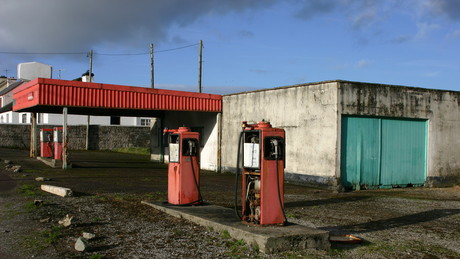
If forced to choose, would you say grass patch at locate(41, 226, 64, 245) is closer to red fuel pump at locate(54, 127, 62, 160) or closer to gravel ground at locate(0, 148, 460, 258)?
gravel ground at locate(0, 148, 460, 258)

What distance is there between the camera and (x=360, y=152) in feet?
50.6

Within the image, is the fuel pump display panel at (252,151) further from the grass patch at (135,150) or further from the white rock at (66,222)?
the grass patch at (135,150)

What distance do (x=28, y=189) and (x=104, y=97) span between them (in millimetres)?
7099

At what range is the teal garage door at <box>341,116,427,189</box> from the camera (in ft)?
50.2

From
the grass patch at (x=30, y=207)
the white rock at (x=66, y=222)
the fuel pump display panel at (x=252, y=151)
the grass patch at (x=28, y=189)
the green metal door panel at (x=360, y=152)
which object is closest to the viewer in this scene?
the fuel pump display panel at (x=252, y=151)

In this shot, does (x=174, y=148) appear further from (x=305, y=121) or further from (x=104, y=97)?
(x=104, y=97)

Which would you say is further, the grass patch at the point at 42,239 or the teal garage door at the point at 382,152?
the teal garage door at the point at 382,152

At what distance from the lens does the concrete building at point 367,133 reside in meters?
15.1

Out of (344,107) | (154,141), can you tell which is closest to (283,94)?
(344,107)

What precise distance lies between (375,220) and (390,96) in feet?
26.0

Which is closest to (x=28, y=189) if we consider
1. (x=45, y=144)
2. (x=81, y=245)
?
(x=81, y=245)

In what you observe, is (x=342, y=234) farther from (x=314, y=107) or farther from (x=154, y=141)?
(x=154, y=141)

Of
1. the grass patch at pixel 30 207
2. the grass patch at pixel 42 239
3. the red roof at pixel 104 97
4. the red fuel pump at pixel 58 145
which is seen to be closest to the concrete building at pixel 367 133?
the red roof at pixel 104 97

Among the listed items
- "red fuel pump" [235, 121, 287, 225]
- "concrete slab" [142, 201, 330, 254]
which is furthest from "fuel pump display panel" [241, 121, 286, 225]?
"concrete slab" [142, 201, 330, 254]
